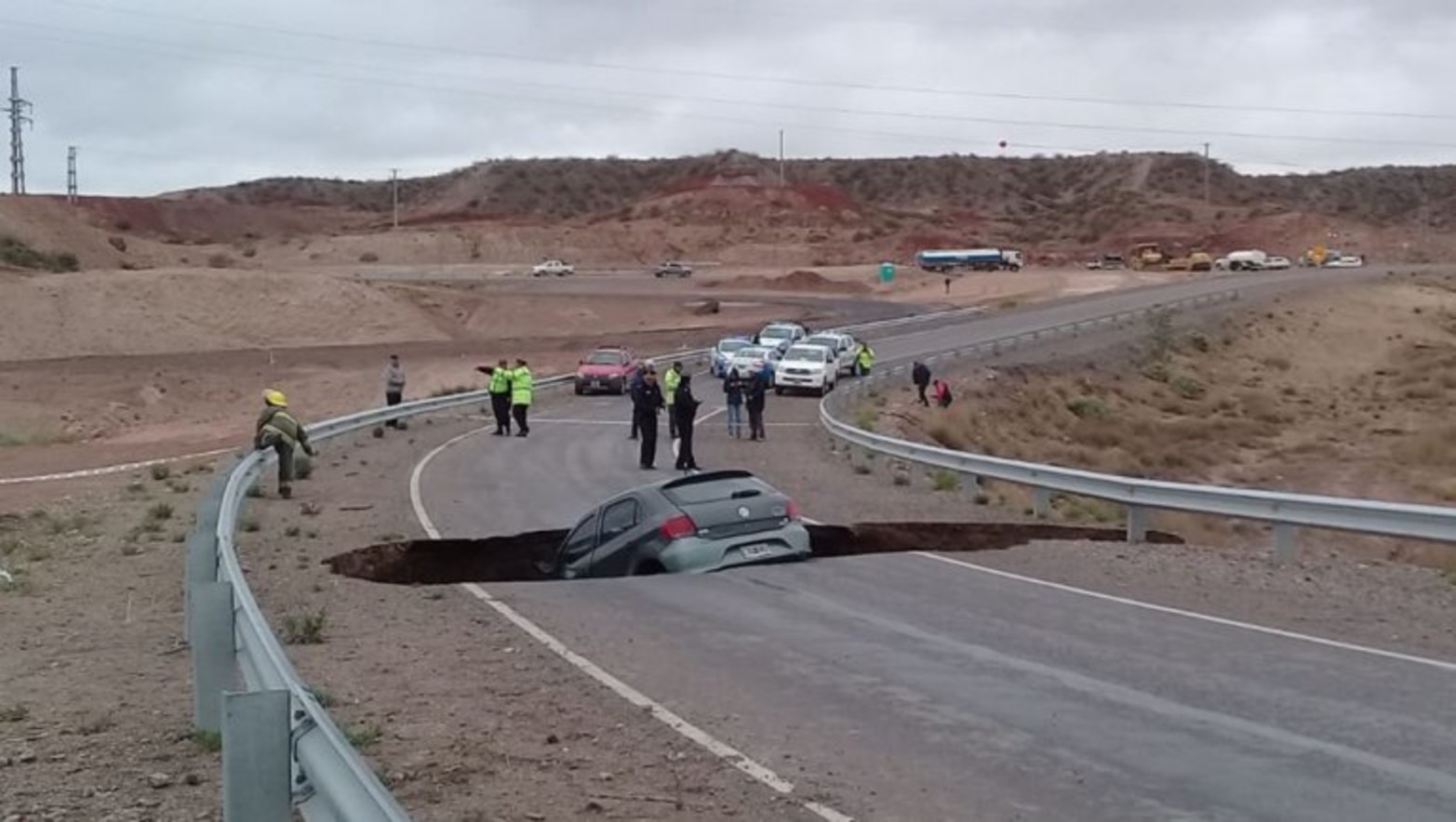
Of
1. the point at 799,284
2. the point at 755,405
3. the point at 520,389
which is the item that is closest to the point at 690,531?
the point at 755,405

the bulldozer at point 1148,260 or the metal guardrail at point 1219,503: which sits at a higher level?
the bulldozer at point 1148,260

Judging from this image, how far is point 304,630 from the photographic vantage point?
487 inches

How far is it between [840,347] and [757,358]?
3415mm

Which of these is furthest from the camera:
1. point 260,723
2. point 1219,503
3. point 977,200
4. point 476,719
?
point 977,200

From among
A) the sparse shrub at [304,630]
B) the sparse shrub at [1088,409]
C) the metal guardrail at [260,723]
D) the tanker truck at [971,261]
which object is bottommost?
the sparse shrub at [1088,409]

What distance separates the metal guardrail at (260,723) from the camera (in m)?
5.43

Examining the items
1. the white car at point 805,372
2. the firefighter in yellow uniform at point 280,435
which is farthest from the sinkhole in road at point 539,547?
the white car at point 805,372

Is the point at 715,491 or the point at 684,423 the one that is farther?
the point at 684,423

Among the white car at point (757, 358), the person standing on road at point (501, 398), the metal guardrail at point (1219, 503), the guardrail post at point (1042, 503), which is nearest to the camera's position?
the metal guardrail at point (1219, 503)

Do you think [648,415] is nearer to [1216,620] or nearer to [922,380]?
[1216,620]

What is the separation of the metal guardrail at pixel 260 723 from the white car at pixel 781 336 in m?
42.4

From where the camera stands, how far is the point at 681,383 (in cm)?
2762

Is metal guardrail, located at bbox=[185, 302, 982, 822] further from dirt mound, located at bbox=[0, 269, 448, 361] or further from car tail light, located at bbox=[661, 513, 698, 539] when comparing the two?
dirt mound, located at bbox=[0, 269, 448, 361]

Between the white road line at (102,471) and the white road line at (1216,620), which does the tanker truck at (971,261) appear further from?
the white road line at (1216,620)
